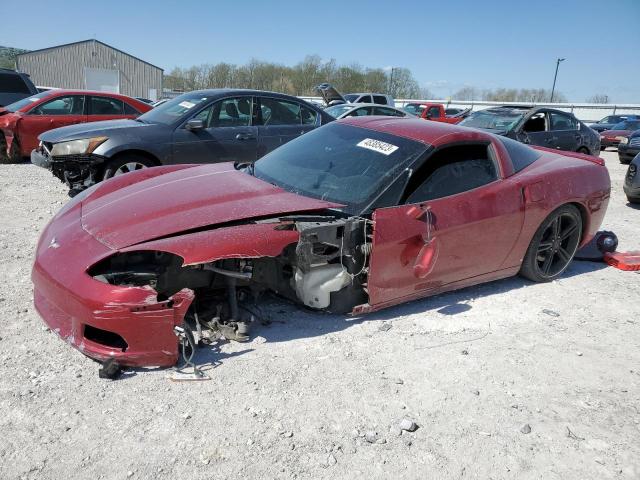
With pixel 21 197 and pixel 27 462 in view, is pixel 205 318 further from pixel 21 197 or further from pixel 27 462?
pixel 21 197

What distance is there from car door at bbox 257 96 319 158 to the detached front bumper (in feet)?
6.97

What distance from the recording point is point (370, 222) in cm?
312

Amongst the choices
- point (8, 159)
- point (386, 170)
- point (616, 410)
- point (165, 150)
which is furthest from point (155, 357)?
point (8, 159)

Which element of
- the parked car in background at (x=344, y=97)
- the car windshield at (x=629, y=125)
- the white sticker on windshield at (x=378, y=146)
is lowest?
the white sticker on windshield at (x=378, y=146)

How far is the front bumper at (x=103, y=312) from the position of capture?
253cm

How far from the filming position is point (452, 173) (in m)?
3.65

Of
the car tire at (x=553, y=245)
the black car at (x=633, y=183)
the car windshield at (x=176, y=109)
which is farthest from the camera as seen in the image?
the black car at (x=633, y=183)

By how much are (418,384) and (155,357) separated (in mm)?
1424

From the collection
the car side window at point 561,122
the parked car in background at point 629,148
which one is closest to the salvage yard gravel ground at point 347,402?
the car side window at point 561,122

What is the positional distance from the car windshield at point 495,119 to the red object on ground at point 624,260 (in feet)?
17.4

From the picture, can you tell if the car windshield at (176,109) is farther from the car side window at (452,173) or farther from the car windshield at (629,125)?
the car windshield at (629,125)

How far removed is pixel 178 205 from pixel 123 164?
350 centimetres

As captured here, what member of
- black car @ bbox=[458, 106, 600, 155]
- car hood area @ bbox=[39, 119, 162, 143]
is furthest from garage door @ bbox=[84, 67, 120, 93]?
car hood area @ bbox=[39, 119, 162, 143]

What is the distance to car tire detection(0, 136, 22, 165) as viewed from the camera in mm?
9391
